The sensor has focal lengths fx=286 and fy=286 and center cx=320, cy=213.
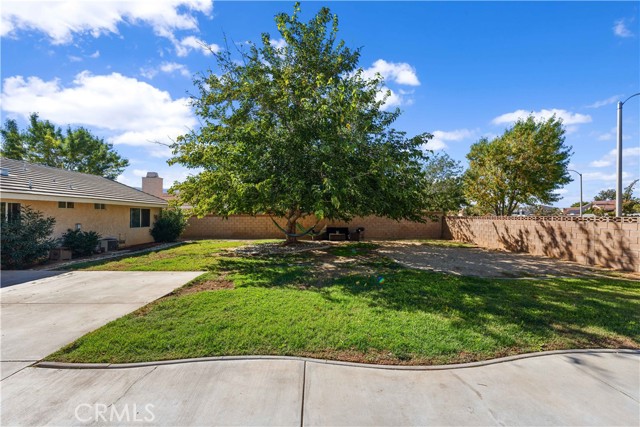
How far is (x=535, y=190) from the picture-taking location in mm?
16906

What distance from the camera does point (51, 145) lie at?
24.0 metres

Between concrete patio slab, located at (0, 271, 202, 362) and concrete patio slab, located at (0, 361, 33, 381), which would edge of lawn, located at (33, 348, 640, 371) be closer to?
concrete patio slab, located at (0, 361, 33, 381)

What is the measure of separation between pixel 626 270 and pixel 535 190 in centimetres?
909

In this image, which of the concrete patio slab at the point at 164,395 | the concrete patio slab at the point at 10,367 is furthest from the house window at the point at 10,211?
the concrete patio slab at the point at 164,395

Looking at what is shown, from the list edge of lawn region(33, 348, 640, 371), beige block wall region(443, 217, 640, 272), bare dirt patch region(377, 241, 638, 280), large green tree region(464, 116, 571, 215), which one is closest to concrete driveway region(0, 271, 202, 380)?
edge of lawn region(33, 348, 640, 371)

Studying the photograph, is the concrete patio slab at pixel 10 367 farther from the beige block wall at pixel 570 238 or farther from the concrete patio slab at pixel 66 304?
the beige block wall at pixel 570 238

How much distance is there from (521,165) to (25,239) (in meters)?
22.1

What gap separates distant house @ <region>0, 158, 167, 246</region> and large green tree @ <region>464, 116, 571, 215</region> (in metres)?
20.0

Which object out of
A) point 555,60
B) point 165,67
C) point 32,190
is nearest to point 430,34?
point 555,60

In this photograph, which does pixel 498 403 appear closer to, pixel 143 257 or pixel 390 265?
pixel 390 265

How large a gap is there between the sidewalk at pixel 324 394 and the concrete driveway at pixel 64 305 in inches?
30.2

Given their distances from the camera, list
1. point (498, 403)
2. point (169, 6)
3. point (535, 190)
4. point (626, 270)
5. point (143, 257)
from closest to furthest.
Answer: point (498, 403) → point (169, 6) → point (626, 270) → point (143, 257) → point (535, 190)

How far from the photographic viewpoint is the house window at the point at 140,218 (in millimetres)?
15336

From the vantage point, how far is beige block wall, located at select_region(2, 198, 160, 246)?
427 inches
